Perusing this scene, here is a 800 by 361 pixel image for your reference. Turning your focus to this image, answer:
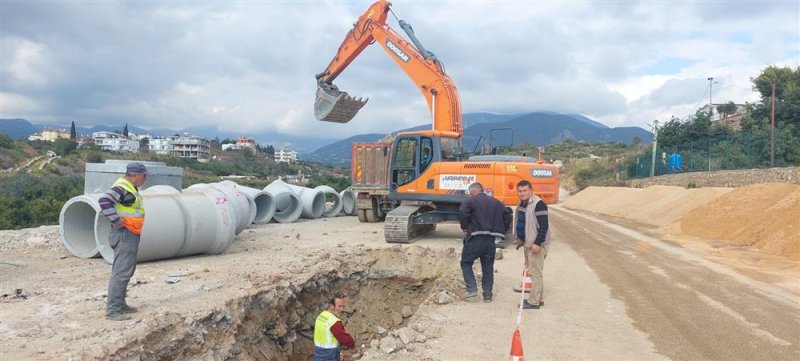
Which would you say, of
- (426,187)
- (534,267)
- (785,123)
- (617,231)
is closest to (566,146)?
(785,123)

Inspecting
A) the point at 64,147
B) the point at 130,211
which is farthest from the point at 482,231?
the point at 64,147

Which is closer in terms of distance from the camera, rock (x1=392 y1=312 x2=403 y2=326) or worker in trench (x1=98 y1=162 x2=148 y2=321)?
worker in trench (x1=98 y1=162 x2=148 y2=321)

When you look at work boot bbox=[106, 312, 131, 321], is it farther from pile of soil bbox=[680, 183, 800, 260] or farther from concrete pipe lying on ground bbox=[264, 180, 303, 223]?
pile of soil bbox=[680, 183, 800, 260]

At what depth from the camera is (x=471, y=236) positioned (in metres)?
7.26

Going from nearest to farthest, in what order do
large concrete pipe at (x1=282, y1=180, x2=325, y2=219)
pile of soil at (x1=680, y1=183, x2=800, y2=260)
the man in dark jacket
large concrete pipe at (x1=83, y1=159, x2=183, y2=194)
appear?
the man in dark jacket, large concrete pipe at (x1=83, y1=159, x2=183, y2=194), pile of soil at (x1=680, y1=183, x2=800, y2=260), large concrete pipe at (x1=282, y1=180, x2=325, y2=219)

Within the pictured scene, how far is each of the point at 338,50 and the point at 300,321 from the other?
1144 centimetres

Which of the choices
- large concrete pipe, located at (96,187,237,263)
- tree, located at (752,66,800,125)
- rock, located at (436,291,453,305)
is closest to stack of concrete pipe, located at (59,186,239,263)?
large concrete pipe, located at (96,187,237,263)

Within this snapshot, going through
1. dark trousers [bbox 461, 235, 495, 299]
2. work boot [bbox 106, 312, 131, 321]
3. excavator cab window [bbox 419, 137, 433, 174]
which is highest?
excavator cab window [bbox 419, 137, 433, 174]

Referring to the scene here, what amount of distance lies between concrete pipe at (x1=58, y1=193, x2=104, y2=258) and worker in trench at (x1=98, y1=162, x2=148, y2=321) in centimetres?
333

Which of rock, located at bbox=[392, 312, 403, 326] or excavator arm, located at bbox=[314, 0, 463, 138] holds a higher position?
excavator arm, located at bbox=[314, 0, 463, 138]

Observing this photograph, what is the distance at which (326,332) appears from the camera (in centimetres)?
526

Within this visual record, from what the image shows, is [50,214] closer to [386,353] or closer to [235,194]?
[235,194]

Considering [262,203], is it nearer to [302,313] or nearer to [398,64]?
[398,64]

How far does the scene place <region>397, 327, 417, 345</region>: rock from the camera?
5.74 metres
